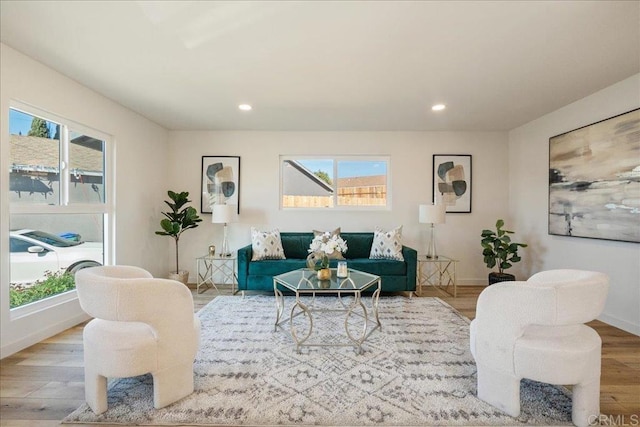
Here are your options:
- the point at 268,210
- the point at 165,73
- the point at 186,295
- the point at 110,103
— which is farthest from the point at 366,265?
the point at 110,103

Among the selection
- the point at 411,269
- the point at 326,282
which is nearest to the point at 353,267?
the point at 411,269

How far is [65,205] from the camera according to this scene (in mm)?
3043

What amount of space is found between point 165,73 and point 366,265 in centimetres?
321

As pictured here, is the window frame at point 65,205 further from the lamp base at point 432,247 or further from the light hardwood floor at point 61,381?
the lamp base at point 432,247

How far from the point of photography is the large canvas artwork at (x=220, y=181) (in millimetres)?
4867

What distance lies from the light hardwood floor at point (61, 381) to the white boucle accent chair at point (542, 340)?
419 millimetres

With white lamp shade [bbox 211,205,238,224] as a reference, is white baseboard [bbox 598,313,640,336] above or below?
below

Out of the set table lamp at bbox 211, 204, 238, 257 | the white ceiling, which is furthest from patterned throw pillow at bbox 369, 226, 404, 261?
table lamp at bbox 211, 204, 238, 257

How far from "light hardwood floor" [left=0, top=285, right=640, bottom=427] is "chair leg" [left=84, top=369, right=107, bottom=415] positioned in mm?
175

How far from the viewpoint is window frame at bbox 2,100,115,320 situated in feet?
8.23

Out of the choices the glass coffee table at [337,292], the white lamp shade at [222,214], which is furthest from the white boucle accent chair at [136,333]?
the white lamp shade at [222,214]

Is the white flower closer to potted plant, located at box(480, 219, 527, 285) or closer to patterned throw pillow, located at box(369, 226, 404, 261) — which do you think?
patterned throw pillow, located at box(369, 226, 404, 261)

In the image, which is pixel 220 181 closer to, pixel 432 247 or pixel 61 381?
pixel 61 381

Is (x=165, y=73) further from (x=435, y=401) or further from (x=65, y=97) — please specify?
(x=435, y=401)
